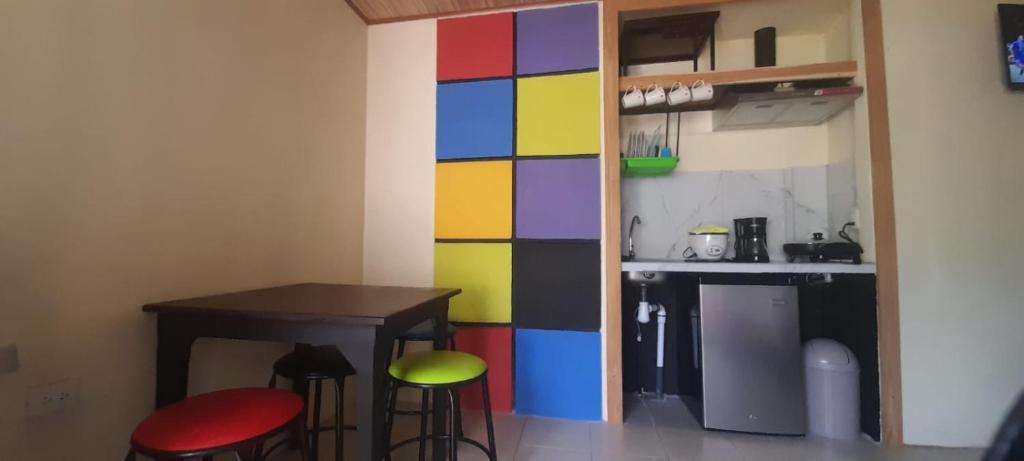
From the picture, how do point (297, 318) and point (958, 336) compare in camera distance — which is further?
point (958, 336)

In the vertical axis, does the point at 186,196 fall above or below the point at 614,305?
above

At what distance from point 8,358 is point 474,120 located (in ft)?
6.96

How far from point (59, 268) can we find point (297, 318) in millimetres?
673

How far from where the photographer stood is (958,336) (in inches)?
74.7

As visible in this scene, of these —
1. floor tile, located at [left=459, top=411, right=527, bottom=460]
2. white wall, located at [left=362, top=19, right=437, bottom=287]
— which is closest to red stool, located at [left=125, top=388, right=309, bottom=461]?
floor tile, located at [left=459, top=411, right=527, bottom=460]

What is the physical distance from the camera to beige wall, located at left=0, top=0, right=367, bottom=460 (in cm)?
101

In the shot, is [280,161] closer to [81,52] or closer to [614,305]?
[81,52]

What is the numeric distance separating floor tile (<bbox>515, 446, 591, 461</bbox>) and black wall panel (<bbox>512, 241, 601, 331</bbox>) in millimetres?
655

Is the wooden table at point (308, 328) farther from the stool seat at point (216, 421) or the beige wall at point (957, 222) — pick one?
the beige wall at point (957, 222)

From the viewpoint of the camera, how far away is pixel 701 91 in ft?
7.18

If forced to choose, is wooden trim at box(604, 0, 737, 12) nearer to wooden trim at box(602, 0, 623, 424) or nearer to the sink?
wooden trim at box(602, 0, 623, 424)

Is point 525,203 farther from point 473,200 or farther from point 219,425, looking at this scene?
point 219,425

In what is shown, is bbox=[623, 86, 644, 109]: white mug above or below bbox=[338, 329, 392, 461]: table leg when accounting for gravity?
above

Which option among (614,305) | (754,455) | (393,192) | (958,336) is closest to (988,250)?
(958,336)
